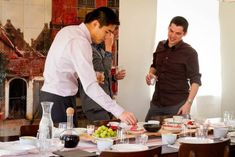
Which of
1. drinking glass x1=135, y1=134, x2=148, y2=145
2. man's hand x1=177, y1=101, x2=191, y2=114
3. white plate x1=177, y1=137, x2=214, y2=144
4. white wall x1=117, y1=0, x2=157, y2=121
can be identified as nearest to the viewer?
drinking glass x1=135, y1=134, x2=148, y2=145

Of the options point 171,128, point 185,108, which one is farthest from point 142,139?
point 185,108

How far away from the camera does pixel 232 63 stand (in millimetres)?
5453

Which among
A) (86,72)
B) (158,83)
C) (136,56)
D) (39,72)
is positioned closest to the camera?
(86,72)

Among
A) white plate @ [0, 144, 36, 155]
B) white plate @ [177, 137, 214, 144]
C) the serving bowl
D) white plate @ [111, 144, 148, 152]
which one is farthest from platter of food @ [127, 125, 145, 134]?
white plate @ [0, 144, 36, 155]

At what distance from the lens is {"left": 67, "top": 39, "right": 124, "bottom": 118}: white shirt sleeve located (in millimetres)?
2906

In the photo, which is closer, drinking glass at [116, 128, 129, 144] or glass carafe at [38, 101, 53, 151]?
glass carafe at [38, 101, 53, 151]

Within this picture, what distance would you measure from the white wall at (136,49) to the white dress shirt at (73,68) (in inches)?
59.2

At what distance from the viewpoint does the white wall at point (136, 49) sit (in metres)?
4.66

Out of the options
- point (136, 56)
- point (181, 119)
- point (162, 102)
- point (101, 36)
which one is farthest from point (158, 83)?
point (101, 36)

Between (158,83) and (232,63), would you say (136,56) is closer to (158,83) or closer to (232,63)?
(158,83)

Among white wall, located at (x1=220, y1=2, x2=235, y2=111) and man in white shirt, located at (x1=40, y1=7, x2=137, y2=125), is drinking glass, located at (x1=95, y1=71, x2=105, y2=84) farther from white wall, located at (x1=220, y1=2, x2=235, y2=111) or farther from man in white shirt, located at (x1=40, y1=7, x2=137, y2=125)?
white wall, located at (x1=220, y1=2, x2=235, y2=111)

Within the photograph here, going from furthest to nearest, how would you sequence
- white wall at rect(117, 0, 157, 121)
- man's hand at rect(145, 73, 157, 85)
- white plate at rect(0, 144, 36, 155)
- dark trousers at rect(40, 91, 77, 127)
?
white wall at rect(117, 0, 157, 121) < man's hand at rect(145, 73, 157, 85) < dark trousers at rect(40, 91, 77, 127) < white plate at rect(0, 144, 36, 155)

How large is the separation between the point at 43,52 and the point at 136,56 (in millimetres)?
1127

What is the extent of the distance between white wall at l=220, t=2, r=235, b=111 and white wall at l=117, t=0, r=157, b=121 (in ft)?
3.41
